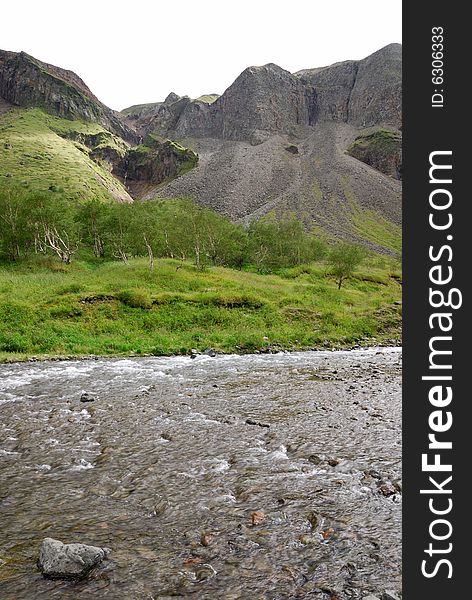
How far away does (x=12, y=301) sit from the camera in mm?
35094

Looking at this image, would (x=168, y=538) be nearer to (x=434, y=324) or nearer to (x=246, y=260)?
(x=434, y=324)

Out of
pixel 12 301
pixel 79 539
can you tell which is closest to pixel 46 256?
pixel 12 301

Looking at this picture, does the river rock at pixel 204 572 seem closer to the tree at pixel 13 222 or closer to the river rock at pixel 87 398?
the river rock at pixel 87 398

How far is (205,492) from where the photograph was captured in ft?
26.8

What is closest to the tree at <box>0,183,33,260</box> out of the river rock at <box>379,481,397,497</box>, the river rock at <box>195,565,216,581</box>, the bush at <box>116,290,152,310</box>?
the bush at <box>116,290,152,310</box>

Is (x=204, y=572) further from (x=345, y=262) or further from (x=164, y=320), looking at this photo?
(x=345, y=262)

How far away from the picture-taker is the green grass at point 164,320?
2959 cm

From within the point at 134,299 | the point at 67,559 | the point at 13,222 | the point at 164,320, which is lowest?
the point at 164,320

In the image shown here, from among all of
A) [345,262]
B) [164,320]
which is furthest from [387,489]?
[345,262]

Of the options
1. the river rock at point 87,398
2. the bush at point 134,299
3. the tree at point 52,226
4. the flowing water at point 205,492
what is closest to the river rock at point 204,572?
the flowing water at point 205,492

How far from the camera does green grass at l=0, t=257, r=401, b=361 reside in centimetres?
2959

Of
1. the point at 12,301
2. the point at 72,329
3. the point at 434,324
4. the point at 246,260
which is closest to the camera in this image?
the point at 434,324

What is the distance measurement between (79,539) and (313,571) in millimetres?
3671

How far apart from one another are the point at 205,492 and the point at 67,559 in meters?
3.05
